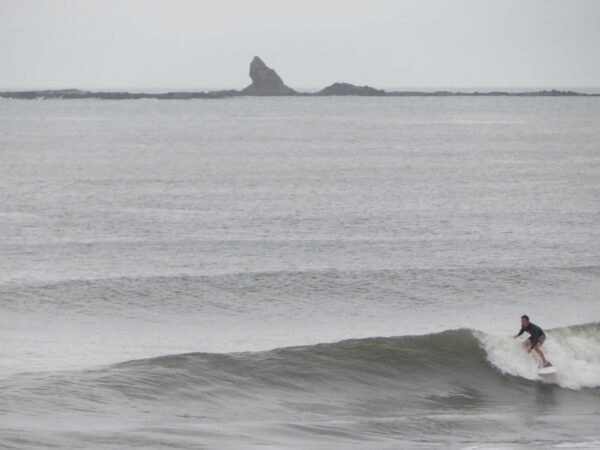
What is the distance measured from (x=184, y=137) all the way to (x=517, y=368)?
95577 millimetres

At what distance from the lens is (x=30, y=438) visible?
666 inches

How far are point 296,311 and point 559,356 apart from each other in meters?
8.18

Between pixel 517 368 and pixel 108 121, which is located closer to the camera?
pixel 517 368

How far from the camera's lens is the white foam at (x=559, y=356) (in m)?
24.6

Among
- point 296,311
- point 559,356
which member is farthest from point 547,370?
point 296,311

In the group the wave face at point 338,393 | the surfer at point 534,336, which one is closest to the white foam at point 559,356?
the wave face at point 338,393

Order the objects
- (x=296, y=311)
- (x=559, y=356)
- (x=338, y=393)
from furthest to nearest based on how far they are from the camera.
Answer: (x=296, y=311)
(x=559, y=356)
(x=338, y=393)

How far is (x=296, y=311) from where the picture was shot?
30500 mm

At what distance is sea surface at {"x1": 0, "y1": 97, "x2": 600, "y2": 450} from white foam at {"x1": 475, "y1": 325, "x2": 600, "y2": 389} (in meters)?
0.05

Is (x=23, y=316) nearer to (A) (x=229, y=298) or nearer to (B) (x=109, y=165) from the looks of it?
(A) (x=229, y=298)

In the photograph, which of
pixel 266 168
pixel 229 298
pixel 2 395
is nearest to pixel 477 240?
pixel 229 298

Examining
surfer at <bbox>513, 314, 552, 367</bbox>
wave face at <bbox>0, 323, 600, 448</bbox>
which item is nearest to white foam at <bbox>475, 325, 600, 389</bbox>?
wave face at <bbox>0, 323, 600, 448</bbox>

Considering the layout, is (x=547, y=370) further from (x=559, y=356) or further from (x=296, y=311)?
(x=296, y=311)

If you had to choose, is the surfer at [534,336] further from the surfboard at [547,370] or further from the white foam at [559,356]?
the white foam at [559,356]
